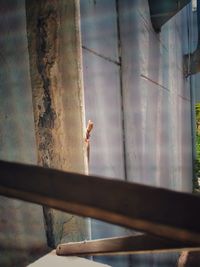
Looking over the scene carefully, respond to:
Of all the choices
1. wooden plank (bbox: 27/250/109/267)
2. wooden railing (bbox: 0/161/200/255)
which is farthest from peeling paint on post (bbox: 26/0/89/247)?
wooden railing (bbox: 0/161/200/255)

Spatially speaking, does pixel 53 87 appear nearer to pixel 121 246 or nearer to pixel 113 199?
pixel 121 246

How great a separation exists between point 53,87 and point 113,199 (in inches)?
46.5

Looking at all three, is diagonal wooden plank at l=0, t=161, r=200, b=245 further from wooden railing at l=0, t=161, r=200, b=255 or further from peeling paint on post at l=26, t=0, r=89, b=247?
peeling paint on post at l=26, t=0, r=89, b=247

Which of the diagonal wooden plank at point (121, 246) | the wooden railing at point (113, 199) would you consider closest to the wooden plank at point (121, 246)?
the diagonal wooden plank at point (121, 246)

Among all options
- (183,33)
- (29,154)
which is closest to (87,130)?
(29,154)

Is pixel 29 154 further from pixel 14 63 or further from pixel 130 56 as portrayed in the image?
pixel 130 56

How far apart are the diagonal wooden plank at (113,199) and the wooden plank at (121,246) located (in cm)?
30

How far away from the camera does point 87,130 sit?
2020 mm

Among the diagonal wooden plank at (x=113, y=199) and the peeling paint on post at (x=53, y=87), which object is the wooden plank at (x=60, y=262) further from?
the diagonal wooden plank at (x=113, y=199)

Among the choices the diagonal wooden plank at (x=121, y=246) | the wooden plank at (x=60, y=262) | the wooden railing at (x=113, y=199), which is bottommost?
the wooden plank at (x=60, y=262)

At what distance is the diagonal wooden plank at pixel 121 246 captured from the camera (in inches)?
36.4

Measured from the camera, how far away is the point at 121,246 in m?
→ 1.23

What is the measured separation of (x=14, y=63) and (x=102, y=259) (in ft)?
5.62

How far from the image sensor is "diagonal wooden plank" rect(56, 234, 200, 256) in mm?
925
